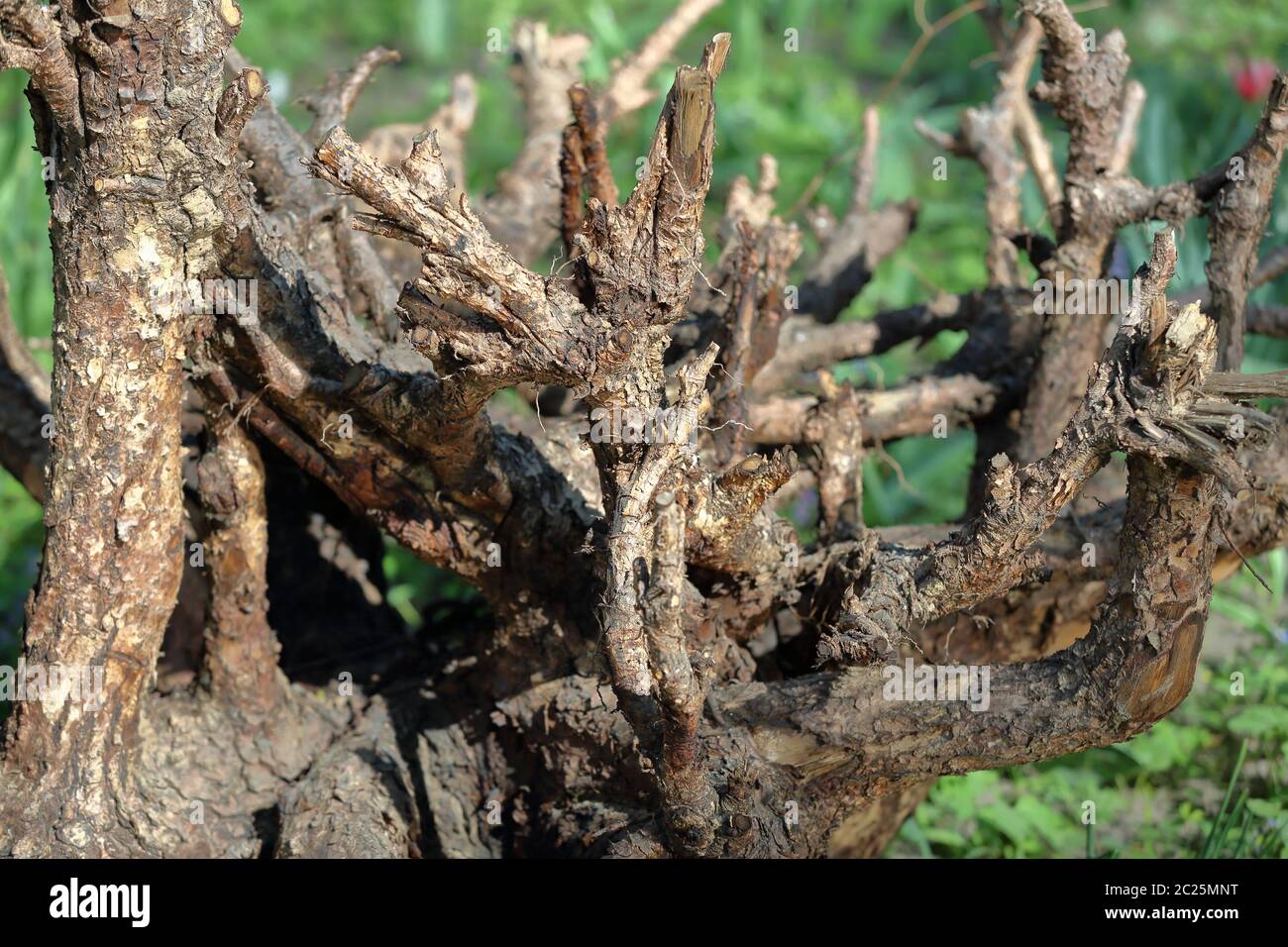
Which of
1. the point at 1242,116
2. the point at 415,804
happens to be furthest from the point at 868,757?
the point at 1242,116

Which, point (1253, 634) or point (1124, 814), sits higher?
point (1253, 634)

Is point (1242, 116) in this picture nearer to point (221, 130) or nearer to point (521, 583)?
point (521, 583)

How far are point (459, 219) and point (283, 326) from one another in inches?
19.2

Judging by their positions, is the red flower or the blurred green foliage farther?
the red flower

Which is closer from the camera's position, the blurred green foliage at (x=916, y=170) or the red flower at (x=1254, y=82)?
the blurred green foliage at (x=916, y=170)

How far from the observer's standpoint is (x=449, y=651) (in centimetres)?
263

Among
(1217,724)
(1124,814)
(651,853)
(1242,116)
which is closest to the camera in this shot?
(651,853)

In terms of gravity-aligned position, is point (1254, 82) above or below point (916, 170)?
below

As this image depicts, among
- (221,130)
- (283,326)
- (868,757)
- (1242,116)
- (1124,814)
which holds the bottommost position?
(1124,814)

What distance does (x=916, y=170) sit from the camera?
6000 millimetres

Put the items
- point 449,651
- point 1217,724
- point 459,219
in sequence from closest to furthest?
point 459,219, point 449,651, point 1217,724

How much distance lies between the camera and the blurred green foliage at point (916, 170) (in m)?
2.95

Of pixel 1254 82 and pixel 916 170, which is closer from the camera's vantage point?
pixel 1254 82

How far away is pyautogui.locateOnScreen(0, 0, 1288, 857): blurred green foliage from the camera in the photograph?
2949mm
